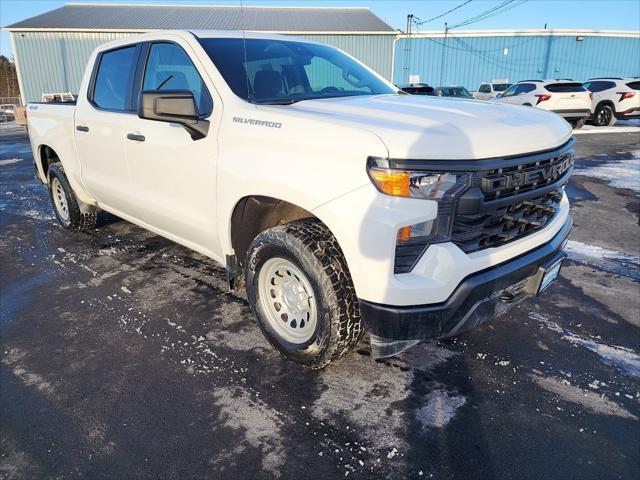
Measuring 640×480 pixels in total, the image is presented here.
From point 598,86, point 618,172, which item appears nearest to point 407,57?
point 598,86

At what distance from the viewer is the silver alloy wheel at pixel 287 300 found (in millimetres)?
2826

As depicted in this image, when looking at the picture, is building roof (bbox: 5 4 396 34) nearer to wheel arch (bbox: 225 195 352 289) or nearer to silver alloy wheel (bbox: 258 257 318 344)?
wheel arch (bbox: 225 195 352 289)

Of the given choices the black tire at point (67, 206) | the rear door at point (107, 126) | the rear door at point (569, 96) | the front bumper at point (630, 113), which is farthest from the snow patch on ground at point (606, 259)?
the front bumper at point (630, 113)

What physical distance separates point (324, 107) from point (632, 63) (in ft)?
128

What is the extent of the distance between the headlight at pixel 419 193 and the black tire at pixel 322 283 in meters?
0.38

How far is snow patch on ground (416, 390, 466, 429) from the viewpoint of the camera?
2.48 metres

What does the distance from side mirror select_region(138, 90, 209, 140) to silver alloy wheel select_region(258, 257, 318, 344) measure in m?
1.02

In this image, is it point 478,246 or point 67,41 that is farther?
point 67,41

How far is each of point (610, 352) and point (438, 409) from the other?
139cm

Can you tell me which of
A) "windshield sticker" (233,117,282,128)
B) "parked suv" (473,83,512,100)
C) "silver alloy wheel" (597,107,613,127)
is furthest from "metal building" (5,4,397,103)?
"windshield sticker" (233,117,282,128)

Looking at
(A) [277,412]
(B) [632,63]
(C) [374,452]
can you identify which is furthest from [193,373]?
(B) [632,63]

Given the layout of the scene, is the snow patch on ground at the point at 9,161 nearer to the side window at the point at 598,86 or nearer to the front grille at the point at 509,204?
the front grille at the point at 509,204

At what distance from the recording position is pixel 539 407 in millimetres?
2604

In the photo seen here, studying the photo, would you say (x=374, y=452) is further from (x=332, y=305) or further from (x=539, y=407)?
(x=539, y=407)
